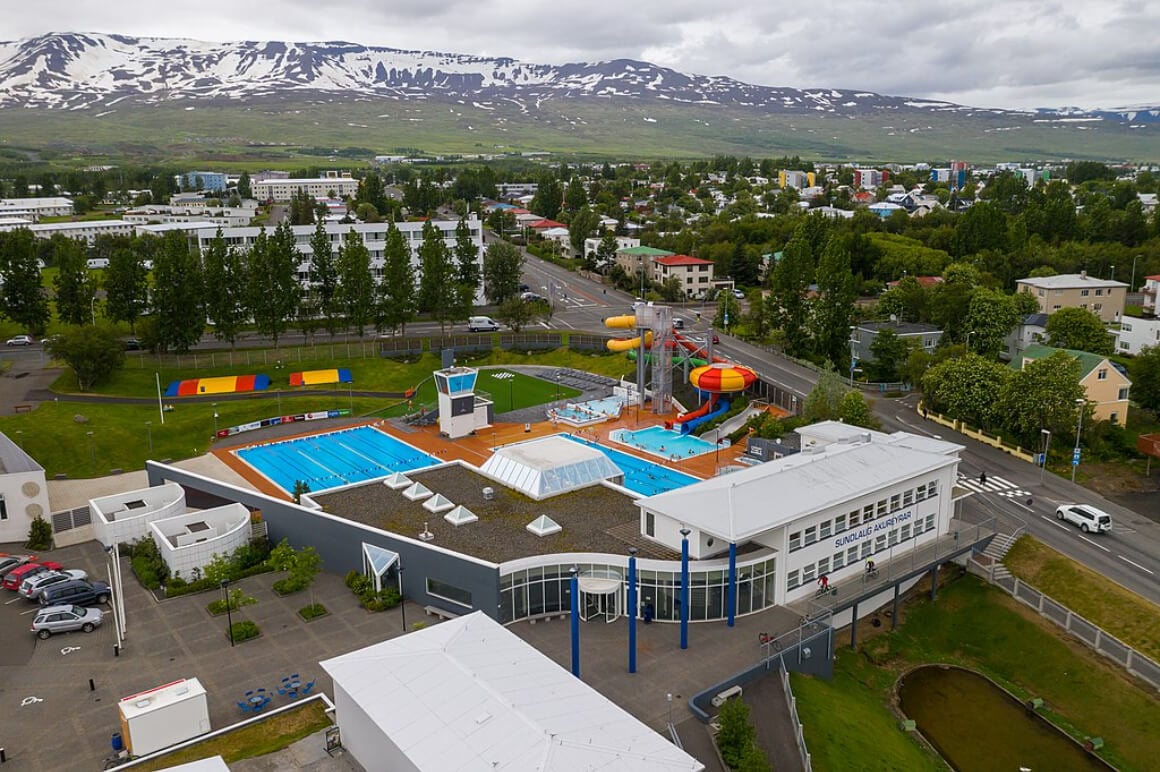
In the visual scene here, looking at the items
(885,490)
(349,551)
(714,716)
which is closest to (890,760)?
(714,716)

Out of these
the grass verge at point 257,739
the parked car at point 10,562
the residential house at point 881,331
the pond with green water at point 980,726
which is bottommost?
the pond with green water at point 980,726

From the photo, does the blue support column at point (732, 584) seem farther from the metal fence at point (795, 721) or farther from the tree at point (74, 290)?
the tree at point (74, 290)

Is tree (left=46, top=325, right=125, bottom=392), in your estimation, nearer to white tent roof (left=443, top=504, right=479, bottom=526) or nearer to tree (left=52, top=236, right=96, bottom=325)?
tree (left=52, top=236, right=96, bottom=325)

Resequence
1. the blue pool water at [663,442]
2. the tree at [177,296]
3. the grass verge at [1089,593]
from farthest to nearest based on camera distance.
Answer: the tree at [177,296] → the blue pool water at [663,442] → the grass verge at [1089,593]

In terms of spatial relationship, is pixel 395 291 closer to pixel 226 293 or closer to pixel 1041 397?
pixel 226 293

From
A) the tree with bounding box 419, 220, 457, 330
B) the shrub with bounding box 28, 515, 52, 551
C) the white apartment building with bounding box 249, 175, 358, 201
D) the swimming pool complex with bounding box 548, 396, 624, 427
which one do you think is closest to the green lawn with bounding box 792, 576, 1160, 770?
the swimming pool complex with bounding box 548, 396, 624, 427

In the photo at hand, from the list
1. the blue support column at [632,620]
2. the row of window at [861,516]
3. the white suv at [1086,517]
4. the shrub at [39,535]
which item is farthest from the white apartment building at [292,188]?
the blue support column at [632,620]
